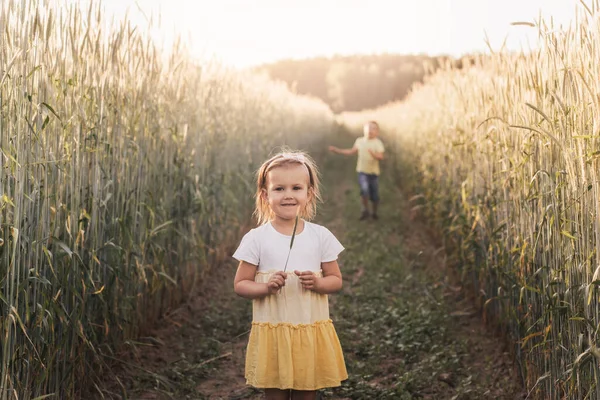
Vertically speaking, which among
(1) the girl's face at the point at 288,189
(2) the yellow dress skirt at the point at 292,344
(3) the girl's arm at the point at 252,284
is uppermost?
(1) the girl's face at the point at 288,189

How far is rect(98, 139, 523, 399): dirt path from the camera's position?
4.66 meters

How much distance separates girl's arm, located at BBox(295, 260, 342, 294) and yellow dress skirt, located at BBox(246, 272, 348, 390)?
2.6 inches

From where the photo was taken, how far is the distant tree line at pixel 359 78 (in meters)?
53.8

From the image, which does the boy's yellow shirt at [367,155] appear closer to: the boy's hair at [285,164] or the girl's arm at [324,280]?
the boy's hair at [285,164]

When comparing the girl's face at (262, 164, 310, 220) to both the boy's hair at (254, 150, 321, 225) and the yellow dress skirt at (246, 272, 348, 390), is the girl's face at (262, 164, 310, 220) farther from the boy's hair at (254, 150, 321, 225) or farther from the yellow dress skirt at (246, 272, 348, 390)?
the yellow dress skirt at (246, 272, 348, 390)

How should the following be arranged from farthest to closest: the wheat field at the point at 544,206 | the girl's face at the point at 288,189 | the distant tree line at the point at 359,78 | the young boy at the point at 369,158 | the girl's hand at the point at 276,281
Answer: the distant tree line at the point at 359,78
the young boy at the point at 369,158
the wheat field at the point at 544,206
the girl's face at the point at 288,189
the girl's hand at the point at 276,281

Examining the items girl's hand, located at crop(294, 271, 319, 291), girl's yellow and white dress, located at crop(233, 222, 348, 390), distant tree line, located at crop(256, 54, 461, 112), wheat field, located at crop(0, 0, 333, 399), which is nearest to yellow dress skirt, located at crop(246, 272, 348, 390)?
girl's yellow and white dress, located at crop(233, 222, 348, 390)

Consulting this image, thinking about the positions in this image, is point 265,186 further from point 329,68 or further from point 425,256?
point 329,68

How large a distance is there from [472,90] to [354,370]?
3.12 meters

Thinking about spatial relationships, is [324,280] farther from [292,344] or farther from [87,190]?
[87,190]

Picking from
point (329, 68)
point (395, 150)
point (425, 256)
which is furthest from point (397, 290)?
point (329, 68)

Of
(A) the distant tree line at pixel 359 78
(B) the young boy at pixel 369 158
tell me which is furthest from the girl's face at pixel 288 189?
(A) the distant tree line at pixel 359 78

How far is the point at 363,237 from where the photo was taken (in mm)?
10266

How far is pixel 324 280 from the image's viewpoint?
297 centimetres
